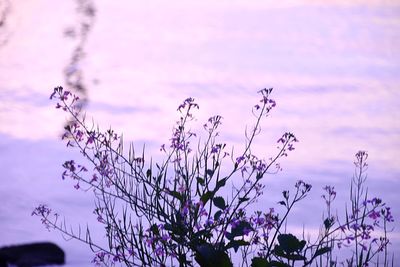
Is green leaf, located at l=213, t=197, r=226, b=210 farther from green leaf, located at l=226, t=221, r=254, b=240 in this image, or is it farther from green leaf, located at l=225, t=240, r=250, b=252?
green leaf, located at l=225, t=240, r=250, b=252

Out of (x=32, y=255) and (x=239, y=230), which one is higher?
(x=32, y=255)

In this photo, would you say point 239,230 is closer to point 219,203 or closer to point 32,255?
point 219,203

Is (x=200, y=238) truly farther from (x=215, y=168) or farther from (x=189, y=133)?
(x=189, y=133)

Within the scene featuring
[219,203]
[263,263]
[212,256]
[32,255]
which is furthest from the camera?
[32,255]

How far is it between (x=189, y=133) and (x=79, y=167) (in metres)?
1.03

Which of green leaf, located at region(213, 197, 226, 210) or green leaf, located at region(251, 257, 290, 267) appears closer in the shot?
green leaf, located at region(251, 257, 290, 267)

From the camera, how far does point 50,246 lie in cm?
1257

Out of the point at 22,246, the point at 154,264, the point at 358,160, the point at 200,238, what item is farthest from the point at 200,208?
the point at 22,246

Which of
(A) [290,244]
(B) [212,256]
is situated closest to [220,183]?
(B) [212,256]

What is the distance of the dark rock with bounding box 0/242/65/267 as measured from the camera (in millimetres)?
11695

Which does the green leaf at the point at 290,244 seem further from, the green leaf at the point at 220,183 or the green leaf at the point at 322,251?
the green leaf at the point at 220,183

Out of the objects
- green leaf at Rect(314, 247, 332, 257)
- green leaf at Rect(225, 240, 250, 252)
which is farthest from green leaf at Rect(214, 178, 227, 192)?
green leaf at Rect(314, 247, 332, 257)

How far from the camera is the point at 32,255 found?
12172 millimetres

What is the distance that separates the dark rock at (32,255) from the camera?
38.4ft
